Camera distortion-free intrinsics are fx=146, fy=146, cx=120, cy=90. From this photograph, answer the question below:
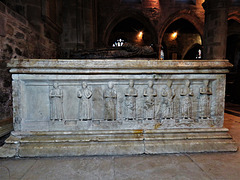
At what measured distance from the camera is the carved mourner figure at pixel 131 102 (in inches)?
81.8

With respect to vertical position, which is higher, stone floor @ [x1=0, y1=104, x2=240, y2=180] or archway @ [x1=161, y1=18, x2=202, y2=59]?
archway @ [x1=161, y1=18, x2=202, y2=59]

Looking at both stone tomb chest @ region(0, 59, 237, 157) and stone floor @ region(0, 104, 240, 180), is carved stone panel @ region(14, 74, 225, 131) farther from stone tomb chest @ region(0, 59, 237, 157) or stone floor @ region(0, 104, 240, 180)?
stone floor @ region(0, 104, 240, 180)

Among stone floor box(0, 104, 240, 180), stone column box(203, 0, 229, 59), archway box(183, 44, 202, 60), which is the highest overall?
archway box(183, 44, 202, 60)

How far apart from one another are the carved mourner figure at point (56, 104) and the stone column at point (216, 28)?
6.40 metres

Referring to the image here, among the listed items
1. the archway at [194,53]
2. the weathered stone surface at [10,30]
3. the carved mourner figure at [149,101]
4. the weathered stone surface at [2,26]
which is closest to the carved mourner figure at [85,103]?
the carved mourner figure at [149,101]

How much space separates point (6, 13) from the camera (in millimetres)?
2637

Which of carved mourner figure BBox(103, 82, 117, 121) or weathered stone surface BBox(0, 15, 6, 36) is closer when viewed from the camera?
carved mourner figure BBox(103, 82, 117, 121)

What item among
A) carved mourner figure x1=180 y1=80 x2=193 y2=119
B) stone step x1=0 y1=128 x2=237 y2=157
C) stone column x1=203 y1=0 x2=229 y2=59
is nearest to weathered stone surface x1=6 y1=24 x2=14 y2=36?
stone step x1=0 y1=128 x2=237 y2=157

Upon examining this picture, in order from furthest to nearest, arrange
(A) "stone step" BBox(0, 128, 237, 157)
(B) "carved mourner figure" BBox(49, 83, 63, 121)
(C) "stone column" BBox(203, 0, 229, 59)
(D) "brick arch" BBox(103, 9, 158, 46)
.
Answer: (D) "brick arch" BBox(103, 9, 158, 46) < (C) "stone column" BBox(203, 0, 229, 59) < (B) "carved mourner figure" BBox(49, 83, 63, 121) < (A) "stone step" BBox(0, 128, 237, 157)

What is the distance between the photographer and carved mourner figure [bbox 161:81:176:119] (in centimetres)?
212

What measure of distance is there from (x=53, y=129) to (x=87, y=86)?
760mm

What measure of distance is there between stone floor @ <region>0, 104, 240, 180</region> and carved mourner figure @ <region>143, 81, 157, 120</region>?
549 millimetres

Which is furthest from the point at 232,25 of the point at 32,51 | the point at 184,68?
the point at 32,51

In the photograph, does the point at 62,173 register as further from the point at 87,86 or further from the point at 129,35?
the point at 129,35
